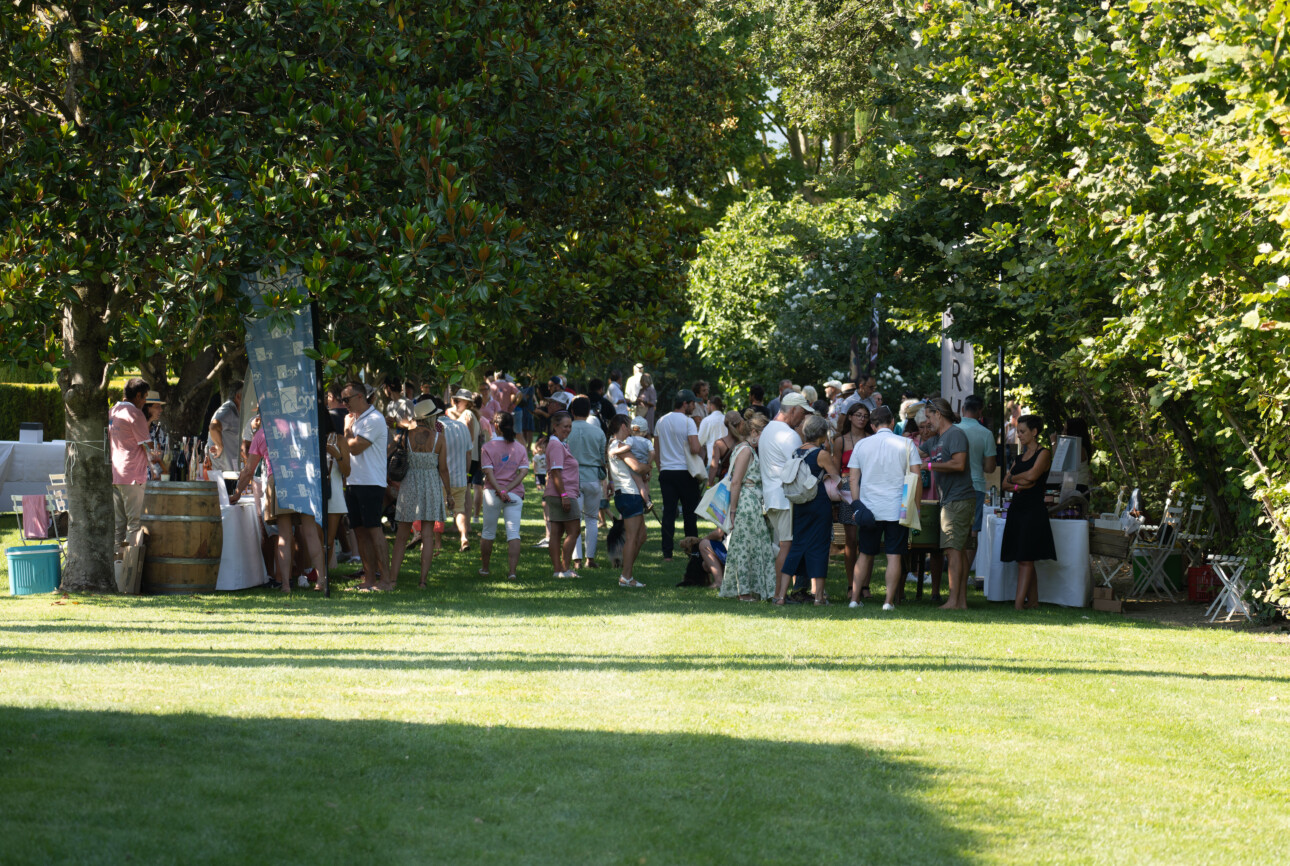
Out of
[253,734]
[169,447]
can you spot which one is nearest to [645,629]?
[253,734]

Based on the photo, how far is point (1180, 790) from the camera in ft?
19.7

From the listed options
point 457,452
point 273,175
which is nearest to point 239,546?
point 457,452

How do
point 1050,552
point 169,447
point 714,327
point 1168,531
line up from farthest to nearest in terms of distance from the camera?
1. point 714,327
2. point 169,447
3. point 1168,531
4. point 1050,552

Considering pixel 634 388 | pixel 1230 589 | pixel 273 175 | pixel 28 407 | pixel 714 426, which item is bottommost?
pixel 1230 589

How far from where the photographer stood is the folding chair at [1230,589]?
39.1 feet

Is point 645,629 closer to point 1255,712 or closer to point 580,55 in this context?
point 1255,712

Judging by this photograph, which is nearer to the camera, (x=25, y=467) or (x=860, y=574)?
(x=860, y=574)

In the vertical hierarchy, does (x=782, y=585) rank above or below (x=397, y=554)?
below

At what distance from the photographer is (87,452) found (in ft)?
39.8

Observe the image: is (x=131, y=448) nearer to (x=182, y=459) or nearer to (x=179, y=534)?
(x=179, y=534)

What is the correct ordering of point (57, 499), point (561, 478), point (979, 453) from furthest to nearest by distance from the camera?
point (57, 499) < point (561, 478) < point (979, 453)

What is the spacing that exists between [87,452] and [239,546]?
167cm

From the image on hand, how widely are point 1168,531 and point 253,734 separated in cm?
1139

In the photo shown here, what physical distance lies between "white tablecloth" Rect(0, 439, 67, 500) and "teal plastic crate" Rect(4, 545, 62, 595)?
23.7ft
